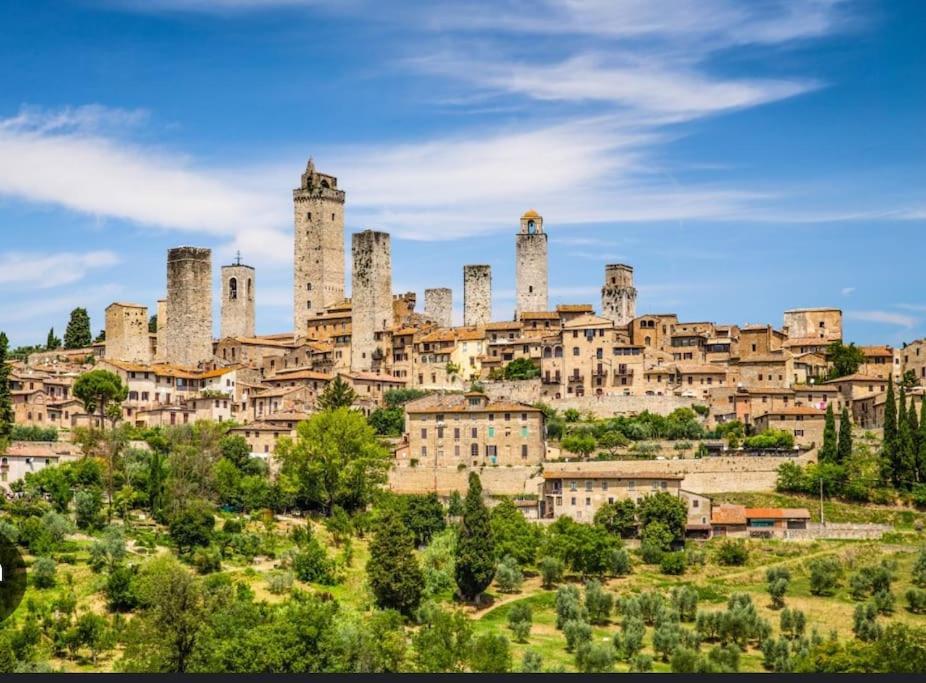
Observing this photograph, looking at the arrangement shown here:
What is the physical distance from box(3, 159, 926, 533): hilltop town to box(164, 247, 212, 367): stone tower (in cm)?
10

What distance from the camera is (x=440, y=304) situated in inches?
3241

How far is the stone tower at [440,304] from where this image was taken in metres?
82.0

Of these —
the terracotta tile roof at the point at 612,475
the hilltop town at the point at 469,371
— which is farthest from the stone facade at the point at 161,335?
the terracotta tile roof at the point at 612,475

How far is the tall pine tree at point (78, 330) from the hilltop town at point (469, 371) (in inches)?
151

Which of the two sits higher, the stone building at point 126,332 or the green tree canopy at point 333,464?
the stone building at point 126,332

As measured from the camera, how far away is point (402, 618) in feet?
138

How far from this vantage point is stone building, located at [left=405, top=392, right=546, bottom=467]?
57.2m

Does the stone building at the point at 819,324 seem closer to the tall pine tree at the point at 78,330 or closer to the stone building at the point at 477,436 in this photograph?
the stone building at the point at 477,436

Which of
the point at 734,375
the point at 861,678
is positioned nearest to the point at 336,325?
the point at 734,375

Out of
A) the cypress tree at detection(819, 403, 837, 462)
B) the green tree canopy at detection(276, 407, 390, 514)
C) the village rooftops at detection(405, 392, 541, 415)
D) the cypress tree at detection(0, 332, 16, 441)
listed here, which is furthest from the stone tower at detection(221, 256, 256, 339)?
the cypress tree at detection(819, 403, 837, 462)

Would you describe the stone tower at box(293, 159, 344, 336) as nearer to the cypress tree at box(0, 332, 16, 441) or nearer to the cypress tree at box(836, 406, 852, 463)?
the cypress tree at box(0, 332, 16, 441)

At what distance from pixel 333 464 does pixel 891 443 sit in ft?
66.8

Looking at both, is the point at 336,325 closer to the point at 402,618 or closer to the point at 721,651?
the point at 402,618

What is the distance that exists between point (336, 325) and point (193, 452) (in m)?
22.9
